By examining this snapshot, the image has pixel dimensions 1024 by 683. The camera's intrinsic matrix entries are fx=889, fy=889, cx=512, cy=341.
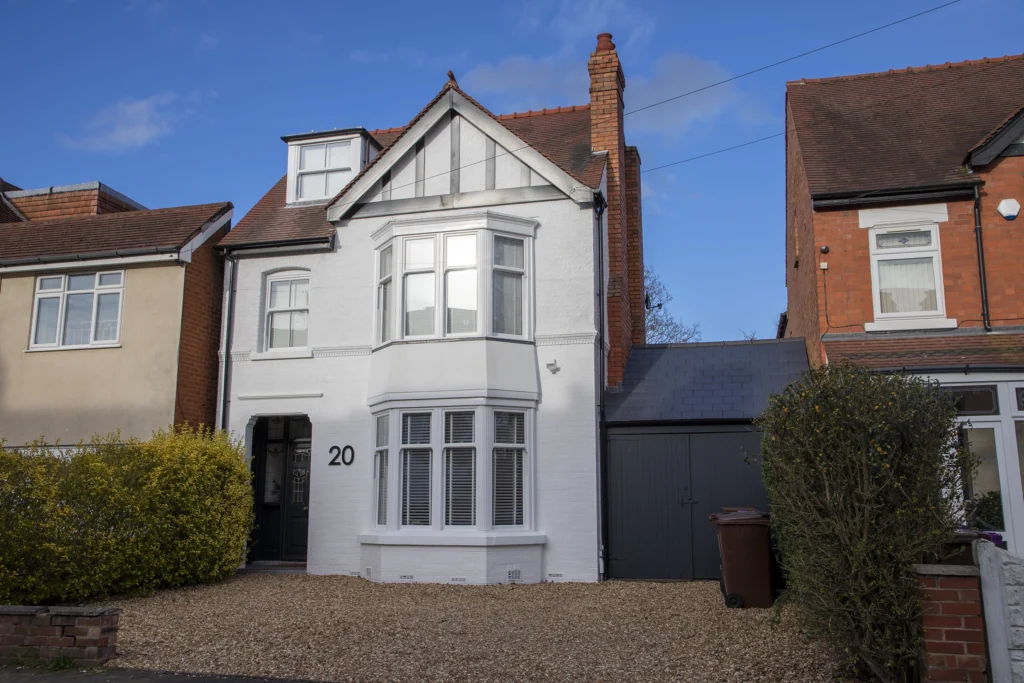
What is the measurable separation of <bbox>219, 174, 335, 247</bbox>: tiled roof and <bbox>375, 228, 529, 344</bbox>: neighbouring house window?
6.44 ft

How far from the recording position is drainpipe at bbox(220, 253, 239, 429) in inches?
620

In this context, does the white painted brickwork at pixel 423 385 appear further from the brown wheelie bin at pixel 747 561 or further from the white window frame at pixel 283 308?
the brown wheelie bin at pixel 747 561

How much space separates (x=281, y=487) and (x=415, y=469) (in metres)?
3.58

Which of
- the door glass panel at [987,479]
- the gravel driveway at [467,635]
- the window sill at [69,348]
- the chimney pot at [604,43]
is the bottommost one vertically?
the gravel driveway at [467,635]

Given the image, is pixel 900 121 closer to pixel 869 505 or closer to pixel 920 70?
pixel 920 70

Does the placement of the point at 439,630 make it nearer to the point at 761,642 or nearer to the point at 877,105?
the point at 761,642

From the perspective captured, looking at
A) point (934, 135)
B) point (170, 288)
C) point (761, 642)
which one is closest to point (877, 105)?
point (934, 135)

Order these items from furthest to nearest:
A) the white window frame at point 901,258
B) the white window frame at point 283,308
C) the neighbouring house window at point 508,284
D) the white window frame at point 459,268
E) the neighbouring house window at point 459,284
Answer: the white window frame at point 283,308 < the neighbouring house window at point 508,284 < the neighbouring house window at point 459,284 < the white window frame at point 459,268 < the white window frame at point 901,258

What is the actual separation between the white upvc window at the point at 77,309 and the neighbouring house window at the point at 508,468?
23.5 ft

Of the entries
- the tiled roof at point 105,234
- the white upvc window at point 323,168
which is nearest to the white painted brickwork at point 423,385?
the tiled roof at point 105,234

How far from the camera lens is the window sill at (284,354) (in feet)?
50.8

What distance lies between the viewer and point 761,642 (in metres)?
8.43

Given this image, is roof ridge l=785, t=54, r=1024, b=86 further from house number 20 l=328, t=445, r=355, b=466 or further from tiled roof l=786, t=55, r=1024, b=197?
house number 20 l=328, t=445, r=355, b=466

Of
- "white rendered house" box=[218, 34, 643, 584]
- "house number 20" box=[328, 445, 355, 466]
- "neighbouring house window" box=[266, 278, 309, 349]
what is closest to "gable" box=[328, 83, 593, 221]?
"white rendered house" box=[218, 34, 643, 584]
